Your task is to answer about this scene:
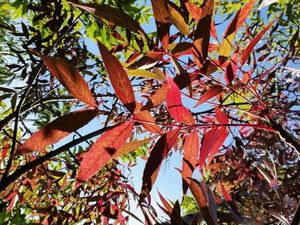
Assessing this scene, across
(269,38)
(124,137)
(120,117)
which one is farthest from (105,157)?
(120,117)

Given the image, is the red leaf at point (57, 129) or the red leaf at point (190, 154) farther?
the red leaf at point (190, 154)

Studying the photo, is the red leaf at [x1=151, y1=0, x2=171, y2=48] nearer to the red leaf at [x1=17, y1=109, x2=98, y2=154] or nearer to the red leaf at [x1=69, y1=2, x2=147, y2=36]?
the red leaf at [x1=69, y1=2, x2=147, y2=36]

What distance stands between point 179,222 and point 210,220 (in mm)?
101

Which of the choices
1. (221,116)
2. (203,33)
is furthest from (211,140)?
(203,33)

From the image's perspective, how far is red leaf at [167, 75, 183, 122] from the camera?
43 centimetres

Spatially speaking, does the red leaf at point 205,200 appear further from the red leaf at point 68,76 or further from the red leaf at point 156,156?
the red leaf at point 68,76

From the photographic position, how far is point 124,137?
447 mm

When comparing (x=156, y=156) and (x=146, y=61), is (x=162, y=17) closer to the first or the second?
(x=146, y=61)

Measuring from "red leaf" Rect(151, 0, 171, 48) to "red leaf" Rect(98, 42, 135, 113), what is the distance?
0.12m

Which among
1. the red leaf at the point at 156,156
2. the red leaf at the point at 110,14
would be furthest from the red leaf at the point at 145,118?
the red leaf at the point at 110,14

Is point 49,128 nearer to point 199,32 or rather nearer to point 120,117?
point 199,32

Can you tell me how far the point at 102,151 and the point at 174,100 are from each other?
0.14 meters

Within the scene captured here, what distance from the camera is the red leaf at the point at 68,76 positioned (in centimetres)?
36

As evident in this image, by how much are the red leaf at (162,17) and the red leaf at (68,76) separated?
17 cm
